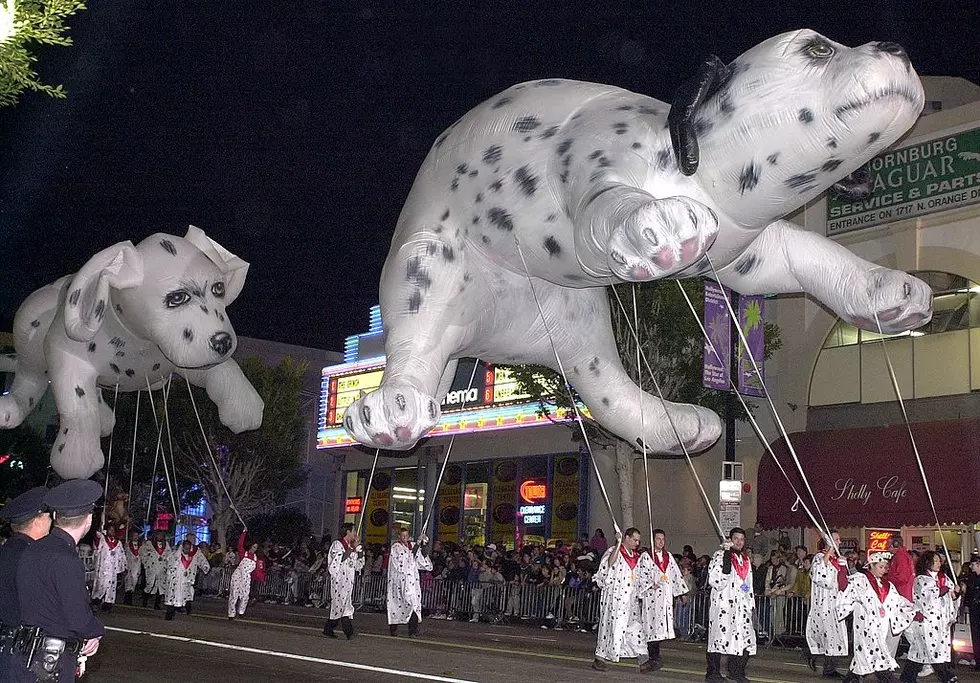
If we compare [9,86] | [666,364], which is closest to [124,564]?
[666,364]

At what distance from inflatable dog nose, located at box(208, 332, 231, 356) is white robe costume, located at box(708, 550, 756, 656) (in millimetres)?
5636

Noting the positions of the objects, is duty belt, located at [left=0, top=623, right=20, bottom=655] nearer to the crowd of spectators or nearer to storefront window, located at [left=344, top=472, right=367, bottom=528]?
the crowd of spectators

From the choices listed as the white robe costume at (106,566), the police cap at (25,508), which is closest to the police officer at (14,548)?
the police cap at (25,508)

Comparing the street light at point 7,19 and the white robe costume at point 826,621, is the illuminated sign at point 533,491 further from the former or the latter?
the street light at point 7,19

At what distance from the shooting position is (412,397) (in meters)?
6.15

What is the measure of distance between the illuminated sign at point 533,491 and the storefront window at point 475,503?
5.22 ft

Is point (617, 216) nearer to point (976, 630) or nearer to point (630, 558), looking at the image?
point (630, 558)

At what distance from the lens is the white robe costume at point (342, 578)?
1544 centimetres

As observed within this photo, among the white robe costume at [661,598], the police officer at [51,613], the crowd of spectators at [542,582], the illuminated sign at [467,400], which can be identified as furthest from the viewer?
the illuminated sign at [467,400]

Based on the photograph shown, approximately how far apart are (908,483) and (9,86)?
49.1 ft

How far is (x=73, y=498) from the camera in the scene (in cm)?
536

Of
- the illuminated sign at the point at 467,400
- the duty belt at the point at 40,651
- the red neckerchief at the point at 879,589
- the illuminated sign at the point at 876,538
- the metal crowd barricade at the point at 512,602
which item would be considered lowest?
the duty belt at the point at 40,651

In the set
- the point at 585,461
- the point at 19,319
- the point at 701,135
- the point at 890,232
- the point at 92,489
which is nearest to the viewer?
the point at 92,489

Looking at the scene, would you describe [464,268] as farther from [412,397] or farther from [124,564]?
[124,564]
